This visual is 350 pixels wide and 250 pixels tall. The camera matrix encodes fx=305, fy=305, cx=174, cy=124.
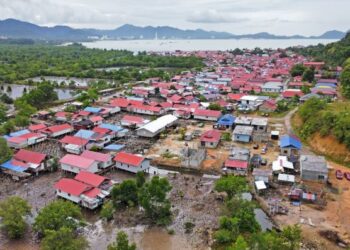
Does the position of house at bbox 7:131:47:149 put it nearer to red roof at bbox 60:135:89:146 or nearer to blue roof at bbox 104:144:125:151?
red roof at bbox 60:135:89:146

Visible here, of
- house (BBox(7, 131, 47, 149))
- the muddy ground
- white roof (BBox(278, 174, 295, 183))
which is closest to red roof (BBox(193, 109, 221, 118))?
the muddy ground

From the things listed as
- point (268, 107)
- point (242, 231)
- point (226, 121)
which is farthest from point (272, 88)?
point (242, 231)

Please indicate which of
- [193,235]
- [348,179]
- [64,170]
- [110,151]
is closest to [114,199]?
[193,235]

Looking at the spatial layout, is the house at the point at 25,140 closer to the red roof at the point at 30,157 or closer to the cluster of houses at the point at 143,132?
the cluster of houses at the point at 143,132

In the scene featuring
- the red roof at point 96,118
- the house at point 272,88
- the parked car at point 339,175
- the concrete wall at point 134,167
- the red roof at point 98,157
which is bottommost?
the concrete wall at point 134,167

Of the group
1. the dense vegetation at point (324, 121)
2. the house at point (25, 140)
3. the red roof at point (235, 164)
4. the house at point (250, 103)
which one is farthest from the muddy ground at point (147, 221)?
the house at point (250, 103)

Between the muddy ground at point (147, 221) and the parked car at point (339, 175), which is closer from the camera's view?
the muddy ground at point (147, 221)
